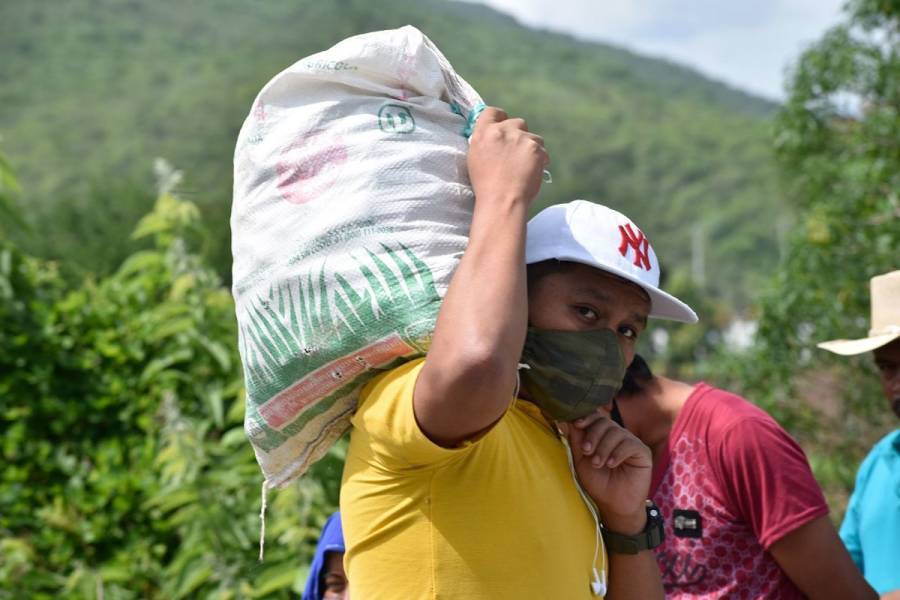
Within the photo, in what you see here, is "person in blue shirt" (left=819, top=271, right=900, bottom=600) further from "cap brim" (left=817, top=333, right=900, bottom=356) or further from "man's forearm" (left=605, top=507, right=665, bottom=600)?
"man's forearm" (left=605, top=507, right=665, bottom=600)

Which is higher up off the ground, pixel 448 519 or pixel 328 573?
pixel 448 519

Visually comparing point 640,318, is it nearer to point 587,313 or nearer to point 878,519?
point 587,313

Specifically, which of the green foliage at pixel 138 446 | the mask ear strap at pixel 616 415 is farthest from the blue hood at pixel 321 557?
the mask ear strap at pixel 616 415

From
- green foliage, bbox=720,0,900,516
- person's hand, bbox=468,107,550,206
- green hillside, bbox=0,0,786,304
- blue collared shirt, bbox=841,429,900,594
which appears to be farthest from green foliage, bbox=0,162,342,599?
green hillside, bbox=0,0,786,304

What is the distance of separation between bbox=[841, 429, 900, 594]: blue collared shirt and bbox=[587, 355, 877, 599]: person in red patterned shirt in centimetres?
58

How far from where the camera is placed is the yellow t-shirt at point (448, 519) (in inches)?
66.6

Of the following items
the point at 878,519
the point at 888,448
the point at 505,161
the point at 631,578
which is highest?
the point at 505,161

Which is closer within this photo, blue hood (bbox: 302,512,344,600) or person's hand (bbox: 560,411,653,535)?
person's hand (bbox: 560,411,653,535)

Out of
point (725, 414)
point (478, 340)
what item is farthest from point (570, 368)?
point (725, 414)

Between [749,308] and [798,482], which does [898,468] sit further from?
[749,308]

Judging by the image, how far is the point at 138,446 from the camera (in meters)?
4.40

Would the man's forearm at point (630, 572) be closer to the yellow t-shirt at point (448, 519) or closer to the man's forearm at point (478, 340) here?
the yellow t-shirt at point (448, 519)

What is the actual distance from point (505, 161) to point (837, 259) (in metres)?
4.94

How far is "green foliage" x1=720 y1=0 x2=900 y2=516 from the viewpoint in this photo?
602 centimetres
